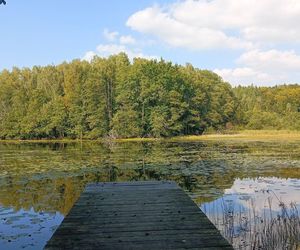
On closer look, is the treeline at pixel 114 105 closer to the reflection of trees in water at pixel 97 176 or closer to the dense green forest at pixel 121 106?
the dense green forest at pixel 121 106

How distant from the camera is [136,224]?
5.70 m

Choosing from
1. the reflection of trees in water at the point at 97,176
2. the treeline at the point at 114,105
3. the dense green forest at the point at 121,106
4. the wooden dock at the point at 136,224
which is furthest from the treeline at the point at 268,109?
the wooden dock at the point at 136,224

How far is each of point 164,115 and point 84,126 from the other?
41.3ft

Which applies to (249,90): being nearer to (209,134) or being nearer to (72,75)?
(209,134)

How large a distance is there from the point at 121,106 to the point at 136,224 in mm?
54930

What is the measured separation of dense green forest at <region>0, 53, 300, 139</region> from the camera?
191 ft

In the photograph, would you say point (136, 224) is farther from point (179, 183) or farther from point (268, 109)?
point (268, 109)

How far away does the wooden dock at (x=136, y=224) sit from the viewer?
469cm

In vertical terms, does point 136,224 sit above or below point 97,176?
above

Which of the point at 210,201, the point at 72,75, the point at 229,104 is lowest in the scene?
the point at 210,201

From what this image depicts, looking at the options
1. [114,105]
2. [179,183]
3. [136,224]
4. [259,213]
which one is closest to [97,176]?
[179,183]

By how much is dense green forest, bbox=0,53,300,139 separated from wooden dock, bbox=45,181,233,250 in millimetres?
48267

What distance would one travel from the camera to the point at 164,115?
57.3 metres

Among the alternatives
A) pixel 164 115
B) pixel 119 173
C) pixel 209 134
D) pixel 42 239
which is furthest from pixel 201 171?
pixel 209 134
